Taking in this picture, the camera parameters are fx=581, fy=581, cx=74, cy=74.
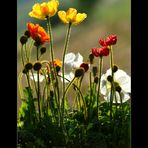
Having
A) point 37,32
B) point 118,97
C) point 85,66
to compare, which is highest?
point 37,32

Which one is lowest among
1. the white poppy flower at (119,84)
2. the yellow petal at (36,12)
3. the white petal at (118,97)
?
the white petal at (118,97)

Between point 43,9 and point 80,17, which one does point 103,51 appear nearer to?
point 80,17

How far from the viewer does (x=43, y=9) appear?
1874mm

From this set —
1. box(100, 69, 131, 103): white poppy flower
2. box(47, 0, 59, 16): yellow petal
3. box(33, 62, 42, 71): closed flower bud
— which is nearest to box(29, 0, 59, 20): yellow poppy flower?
box(47, 0, 59, 16): yellow petal

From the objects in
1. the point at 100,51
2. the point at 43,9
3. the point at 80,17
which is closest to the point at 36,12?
the point at 43,9

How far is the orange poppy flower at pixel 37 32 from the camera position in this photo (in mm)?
1872

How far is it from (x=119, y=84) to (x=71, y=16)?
0.27 metres

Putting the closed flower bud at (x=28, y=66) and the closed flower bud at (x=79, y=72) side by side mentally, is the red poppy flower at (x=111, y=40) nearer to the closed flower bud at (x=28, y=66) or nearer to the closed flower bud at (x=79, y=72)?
the closed flower bud at (x=79, y=72)

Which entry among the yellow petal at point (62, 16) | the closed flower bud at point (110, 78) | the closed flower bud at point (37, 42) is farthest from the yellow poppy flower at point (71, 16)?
the closed flower bud at point (110, 78)

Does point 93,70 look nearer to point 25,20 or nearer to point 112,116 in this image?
Answer: point 112,116

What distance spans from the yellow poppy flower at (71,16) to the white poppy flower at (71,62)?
11 centimetres
